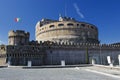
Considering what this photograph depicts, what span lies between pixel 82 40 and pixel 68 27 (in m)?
6.72

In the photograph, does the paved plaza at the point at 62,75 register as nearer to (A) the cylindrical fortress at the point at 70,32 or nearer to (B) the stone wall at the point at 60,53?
(B) the stone wall at the point at 60,53

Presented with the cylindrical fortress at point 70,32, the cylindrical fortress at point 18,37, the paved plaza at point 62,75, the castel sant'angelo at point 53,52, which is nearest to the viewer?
the paved plaza at point 62,75

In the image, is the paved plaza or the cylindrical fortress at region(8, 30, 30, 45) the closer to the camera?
the paved plaza

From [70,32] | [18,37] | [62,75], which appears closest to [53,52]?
[18,37]

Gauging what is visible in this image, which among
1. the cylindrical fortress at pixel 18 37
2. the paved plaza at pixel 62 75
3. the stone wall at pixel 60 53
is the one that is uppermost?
the cylindrical fortress at pixel 18 37

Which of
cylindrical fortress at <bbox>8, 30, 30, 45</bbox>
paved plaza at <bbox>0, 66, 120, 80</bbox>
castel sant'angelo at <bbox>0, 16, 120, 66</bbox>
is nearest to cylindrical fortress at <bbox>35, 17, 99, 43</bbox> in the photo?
castel sant'angelo at <bbox>0, 16, 120, 66</bbox>

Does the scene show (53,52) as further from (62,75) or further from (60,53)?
(62,75)

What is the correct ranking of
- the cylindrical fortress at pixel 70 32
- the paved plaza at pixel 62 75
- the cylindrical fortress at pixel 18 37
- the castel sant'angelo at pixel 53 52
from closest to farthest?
the paved plaza at pixel 62 75 < the castel sant'angelo at pixel 53 52 < the cylindrical fortress at pixel 18 37 < the cylindrical fortress at pixel 70 32

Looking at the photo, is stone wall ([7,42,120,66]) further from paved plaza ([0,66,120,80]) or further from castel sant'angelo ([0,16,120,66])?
paved plaza ([0,66,120,80])

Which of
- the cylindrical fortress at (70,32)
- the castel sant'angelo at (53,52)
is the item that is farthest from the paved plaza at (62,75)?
the cylindrical fortress at (70,32)

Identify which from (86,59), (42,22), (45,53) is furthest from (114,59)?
(42,22)

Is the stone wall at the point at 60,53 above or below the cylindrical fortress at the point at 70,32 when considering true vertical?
below

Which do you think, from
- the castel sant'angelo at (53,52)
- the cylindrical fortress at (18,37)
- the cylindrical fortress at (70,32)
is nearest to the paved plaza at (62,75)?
the castel sant'angelo at (53,52)

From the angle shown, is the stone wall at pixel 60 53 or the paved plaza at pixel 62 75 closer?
the paved plaza at pixel 62 75
